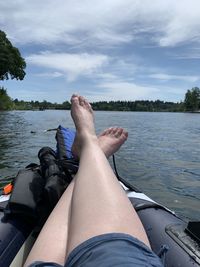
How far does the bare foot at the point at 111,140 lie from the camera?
8.24 feet

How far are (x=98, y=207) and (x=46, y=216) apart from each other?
78cm

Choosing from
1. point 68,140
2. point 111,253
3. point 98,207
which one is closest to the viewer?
point 111,253

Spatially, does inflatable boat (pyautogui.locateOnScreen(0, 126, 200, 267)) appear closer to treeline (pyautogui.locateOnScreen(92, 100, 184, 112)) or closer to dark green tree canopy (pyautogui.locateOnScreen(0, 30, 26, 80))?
dark green tree canopy (pyautogui.locateOnScreen(0, 30, 26, 80))

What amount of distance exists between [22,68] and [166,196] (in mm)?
36869

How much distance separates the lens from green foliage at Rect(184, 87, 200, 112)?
79875 millimetres

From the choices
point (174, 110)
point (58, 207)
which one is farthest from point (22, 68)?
point (174, 110)

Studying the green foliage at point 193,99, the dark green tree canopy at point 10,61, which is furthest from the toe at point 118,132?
the green foliage at point 193,99

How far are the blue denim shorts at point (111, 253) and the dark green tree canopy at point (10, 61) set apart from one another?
37132mm

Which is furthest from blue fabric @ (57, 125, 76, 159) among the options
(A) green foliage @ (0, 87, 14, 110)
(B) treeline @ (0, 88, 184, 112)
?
(B) treeline @ (0, 88, 184, 112)

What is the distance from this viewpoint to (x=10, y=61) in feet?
121

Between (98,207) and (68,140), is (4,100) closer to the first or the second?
(68,140)

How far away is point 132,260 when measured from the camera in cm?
111

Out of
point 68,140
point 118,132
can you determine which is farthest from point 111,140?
point 68,140

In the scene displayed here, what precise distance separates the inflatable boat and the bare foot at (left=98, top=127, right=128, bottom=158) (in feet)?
0.73
